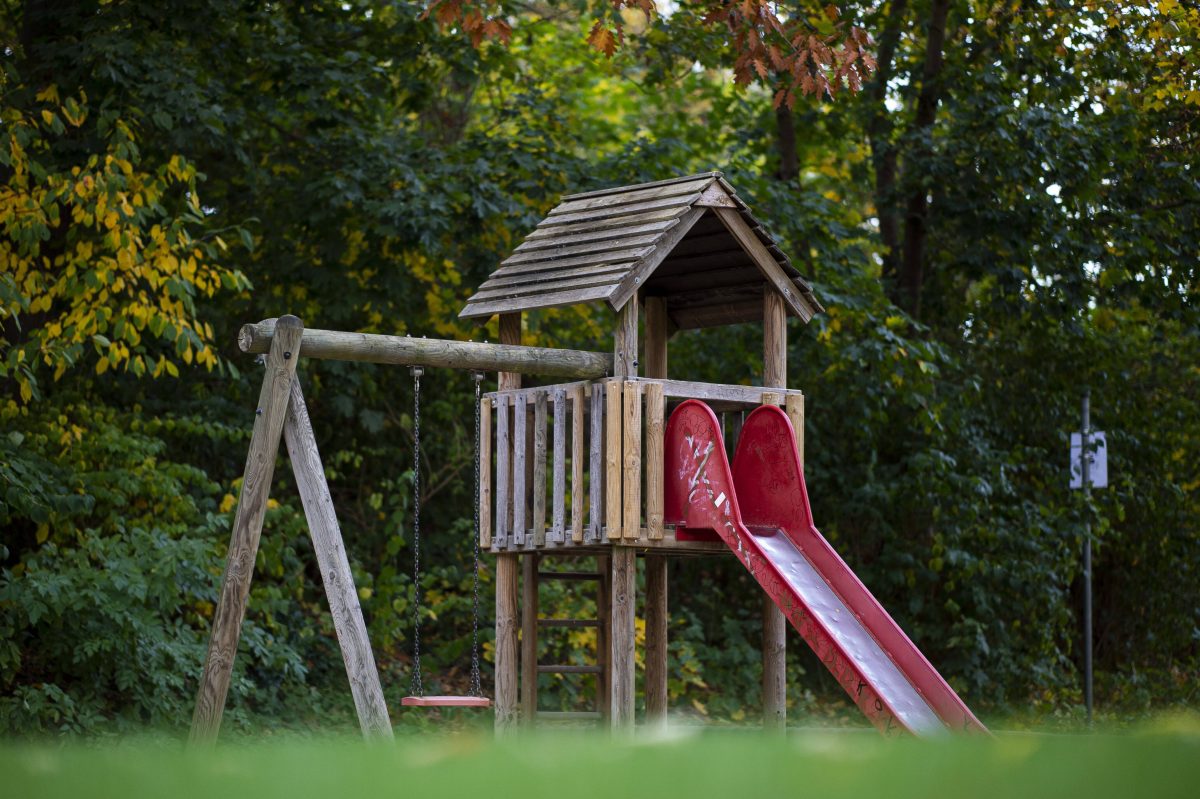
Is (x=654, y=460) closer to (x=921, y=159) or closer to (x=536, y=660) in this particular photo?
(x=536, y=660)

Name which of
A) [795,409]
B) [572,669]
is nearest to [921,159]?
[795,409]

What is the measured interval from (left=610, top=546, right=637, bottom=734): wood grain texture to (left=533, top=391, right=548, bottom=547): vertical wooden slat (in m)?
0.55

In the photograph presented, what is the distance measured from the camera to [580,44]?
1850cm

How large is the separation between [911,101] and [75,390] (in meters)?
9.20

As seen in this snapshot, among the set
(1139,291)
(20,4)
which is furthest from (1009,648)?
(20,4)

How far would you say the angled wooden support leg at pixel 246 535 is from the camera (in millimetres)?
7520

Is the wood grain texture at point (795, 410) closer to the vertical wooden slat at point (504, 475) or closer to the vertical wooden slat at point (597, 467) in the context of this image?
the vertical wooden slat at point (597, 467)

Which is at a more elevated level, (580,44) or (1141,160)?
(580,44)

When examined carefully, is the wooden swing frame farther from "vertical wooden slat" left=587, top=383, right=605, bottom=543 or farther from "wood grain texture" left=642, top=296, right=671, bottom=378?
"wood grain texture" left=642, top=296, right=671, bottom=378

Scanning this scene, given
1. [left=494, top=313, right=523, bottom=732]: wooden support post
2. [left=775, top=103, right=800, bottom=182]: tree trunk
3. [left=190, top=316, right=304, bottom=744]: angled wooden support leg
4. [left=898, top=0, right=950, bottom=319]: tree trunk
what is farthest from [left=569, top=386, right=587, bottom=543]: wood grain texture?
[left=775, top=103, right=800, bottom=182]: tree trunk

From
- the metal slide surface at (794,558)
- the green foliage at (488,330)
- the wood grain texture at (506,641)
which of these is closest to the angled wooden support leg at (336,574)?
the wood grain texture at (506,641)

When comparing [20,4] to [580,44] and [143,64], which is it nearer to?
[143,64]

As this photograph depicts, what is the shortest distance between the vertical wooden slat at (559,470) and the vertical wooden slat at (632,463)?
43 cm

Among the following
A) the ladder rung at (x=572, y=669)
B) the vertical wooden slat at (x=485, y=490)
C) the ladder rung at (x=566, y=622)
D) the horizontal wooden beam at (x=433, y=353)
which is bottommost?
the ladder rung at (x=572, y=669)
